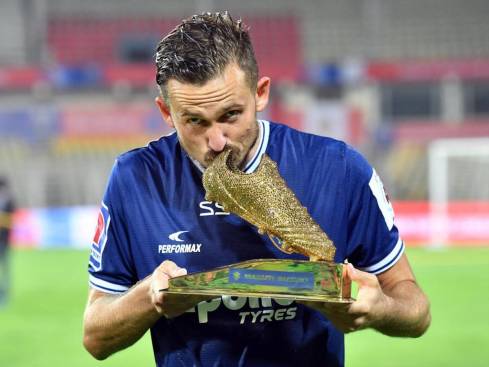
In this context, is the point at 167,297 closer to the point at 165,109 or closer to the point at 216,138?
the point at 216,138

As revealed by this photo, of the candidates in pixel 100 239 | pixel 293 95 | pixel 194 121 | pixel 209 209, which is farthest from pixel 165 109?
pixel 293 95

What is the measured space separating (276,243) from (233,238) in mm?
232

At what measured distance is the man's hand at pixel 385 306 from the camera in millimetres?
1854

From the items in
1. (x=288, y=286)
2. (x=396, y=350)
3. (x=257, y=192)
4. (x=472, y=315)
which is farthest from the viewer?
(x=472, y=315)

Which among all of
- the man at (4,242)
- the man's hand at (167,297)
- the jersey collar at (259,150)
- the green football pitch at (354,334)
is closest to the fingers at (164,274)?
the man's hand at (167,297)

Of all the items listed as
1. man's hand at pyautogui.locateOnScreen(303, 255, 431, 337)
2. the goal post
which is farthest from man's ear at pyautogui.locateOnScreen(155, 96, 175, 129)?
the goal post

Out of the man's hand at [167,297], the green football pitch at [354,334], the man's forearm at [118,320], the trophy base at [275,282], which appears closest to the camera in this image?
the trophy base at [275,282]

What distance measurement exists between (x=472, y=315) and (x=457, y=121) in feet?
59.4

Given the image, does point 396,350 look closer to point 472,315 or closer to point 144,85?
point 472,315

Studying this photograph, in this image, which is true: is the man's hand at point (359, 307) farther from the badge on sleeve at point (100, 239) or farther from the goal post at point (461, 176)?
the goal post at point (461, 176)

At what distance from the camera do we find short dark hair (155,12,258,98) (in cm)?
215

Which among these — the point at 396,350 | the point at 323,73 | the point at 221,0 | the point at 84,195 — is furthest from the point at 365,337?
the point at 221,0

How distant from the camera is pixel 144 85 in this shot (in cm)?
2838

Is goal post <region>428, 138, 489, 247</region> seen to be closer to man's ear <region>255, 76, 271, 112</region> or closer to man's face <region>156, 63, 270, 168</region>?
man's ear <region>255, 76, 271, 112</region>
